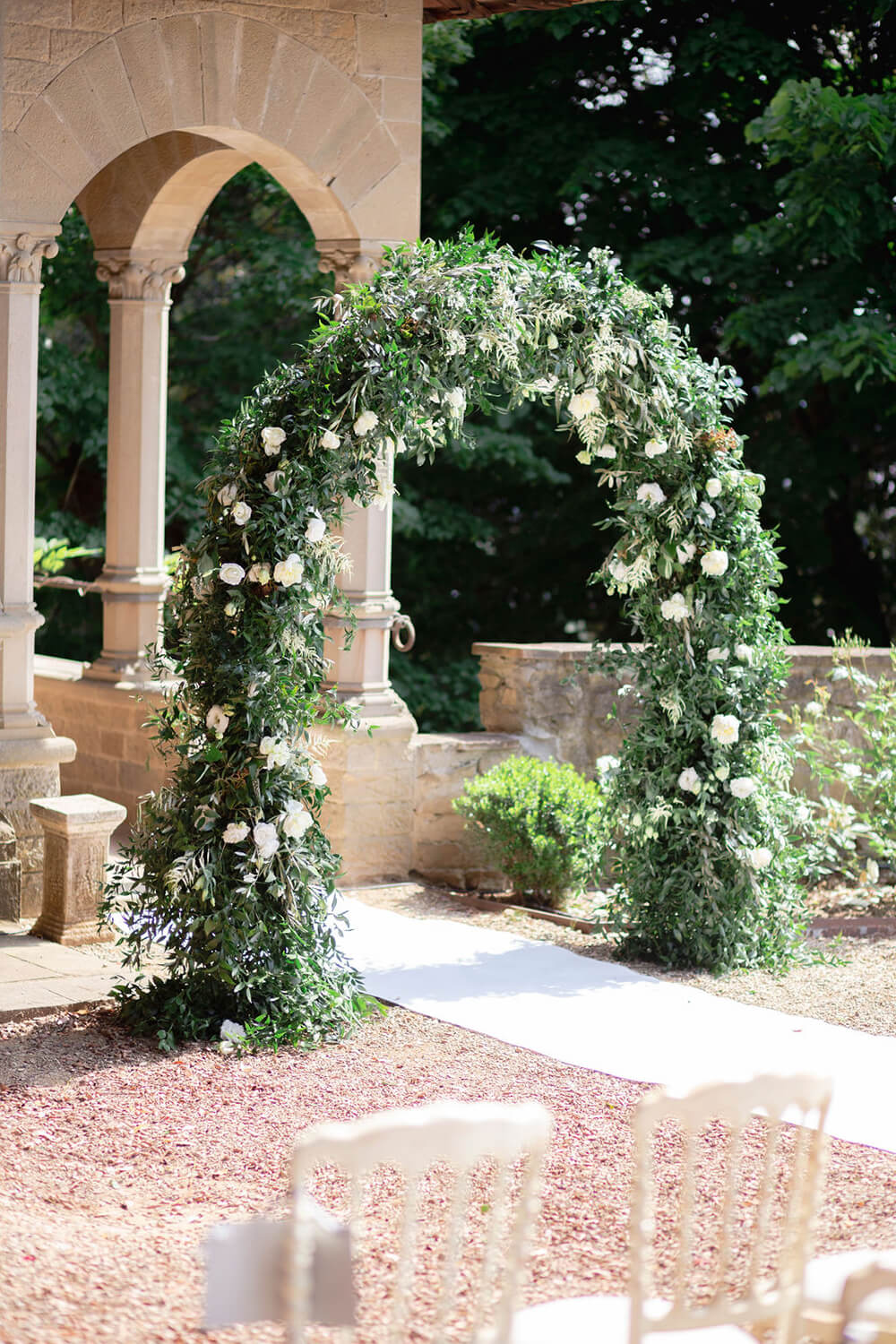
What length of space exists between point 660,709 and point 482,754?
1.98 metres

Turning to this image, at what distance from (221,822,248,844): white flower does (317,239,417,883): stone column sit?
8.56 ft

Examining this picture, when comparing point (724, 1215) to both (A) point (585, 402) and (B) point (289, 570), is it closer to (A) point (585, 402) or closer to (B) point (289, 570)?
(B) point (289, 570)

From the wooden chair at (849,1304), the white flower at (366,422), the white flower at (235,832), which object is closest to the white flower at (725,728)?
the white flower at (366,422)

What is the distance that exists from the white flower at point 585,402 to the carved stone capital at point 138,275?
3.62 m

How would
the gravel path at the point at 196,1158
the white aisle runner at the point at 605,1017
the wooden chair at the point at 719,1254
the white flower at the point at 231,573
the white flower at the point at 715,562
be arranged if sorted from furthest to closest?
1. the white flower at the point at 715,562
2. the white flower at the point at 231,573
3. the white aisle runner at the point at 605,1017
4. the gravel path at the point at 196,1158
5. the wooden chair at the point at 719,1254

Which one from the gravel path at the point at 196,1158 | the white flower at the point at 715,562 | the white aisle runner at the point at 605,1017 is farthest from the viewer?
the white flower at the point at 715,562

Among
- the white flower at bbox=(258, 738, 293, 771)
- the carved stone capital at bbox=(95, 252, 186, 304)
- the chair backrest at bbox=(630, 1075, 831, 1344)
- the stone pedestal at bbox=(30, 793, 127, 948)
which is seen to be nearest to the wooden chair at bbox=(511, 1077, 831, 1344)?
the chair backrest at bbox=(630, 1075, 831, 1344)

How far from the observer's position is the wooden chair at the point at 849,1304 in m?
2.97

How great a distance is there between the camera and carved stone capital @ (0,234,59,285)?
7.28 m

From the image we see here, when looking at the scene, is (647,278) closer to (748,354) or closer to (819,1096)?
(748,354)

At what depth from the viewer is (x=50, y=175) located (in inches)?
288

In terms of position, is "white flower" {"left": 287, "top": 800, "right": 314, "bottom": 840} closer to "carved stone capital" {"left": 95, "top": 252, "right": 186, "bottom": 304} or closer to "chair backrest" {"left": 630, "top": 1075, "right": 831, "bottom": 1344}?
"chair backrest" {"left": 630, "top": 1075, "right": 831, "bottom": 1344}

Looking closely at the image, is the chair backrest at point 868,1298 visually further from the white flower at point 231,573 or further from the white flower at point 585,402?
the white flower at point 585,402

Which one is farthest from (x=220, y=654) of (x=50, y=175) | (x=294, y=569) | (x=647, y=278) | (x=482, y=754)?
(x=647, y=278)
